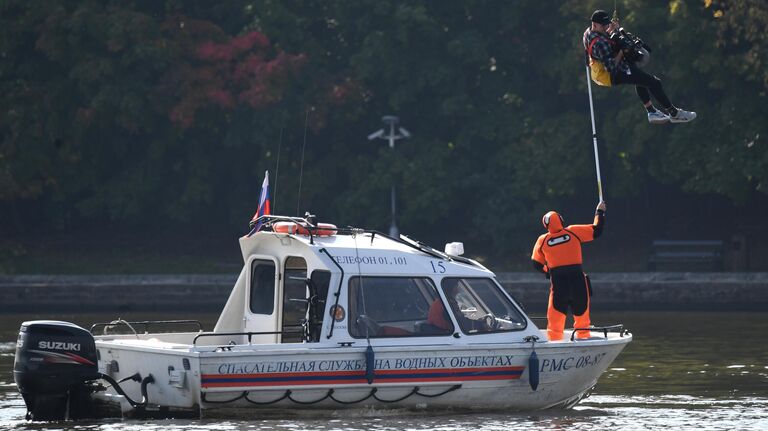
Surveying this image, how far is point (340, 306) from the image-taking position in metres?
15.9

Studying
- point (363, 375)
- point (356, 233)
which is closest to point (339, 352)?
point (363, 375)

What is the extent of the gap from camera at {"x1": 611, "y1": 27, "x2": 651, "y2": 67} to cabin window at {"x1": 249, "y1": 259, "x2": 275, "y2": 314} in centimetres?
450

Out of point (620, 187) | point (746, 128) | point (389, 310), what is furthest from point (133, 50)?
point (389, 310)

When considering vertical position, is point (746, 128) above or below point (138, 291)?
above

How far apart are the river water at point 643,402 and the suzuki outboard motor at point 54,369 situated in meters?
0.21

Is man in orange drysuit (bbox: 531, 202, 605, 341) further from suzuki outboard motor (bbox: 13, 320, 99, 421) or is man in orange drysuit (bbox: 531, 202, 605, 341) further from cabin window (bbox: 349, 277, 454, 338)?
suzuki outboard motor (bbox: 13, 320, 99, 421)

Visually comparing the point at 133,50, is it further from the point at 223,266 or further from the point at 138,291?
the point at 138,291

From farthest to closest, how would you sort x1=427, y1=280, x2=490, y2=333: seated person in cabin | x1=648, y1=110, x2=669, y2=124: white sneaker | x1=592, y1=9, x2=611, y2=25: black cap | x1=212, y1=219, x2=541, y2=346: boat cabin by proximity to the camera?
x1=648, y1=110, x2=669, y2=124: white sneaker → x1=592, y1=9, x2=611, y2=25: black cap → x1=427, y1=280, x2=490, y2=333: seated person in cabin → x1=212, y1=219, x2=541, y2=346: boat cabin

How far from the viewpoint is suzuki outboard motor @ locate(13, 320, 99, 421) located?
50.8 feet

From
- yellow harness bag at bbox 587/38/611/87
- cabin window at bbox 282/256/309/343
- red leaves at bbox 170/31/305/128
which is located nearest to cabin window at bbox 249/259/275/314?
cabin window at bbox 282/256/309/343

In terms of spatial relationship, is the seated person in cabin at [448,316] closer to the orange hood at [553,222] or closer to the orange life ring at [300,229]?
the orange life ring at [300,229]

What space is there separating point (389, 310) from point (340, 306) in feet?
1.80

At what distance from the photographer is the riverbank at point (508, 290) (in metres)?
31.2

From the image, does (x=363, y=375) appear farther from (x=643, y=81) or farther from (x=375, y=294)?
(x=643, y=81)
